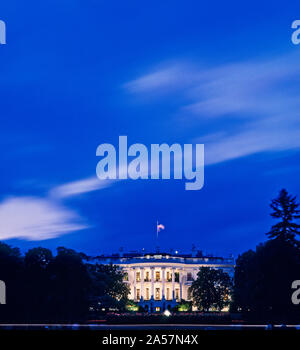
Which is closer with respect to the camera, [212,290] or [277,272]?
[277,272]

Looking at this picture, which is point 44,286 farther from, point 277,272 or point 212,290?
point 212,290

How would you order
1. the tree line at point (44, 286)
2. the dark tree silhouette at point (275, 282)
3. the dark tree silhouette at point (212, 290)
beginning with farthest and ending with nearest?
the dark tree silhouette at point (212, 290) → the tree line at point (44, 286) → the dark tree silhouette at point (275, 282)

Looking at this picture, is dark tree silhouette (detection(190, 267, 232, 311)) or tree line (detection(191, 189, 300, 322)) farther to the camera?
dark tree silhouette (detection(190, 267, 232, 311))

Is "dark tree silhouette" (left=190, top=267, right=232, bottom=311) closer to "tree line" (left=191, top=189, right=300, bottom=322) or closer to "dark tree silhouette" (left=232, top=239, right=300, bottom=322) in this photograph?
"tree line" (left=191, top=189, right=300, bottom=322)

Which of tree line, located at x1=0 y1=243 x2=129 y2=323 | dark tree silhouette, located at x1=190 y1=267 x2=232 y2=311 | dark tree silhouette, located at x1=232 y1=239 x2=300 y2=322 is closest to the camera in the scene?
dark tree silhouette, located at x1=232 y1=239 x2=300 y2=322

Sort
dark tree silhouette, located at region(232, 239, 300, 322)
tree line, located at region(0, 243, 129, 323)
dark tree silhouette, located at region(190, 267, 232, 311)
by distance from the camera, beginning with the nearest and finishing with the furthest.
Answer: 1. dark tree silhouette, located at region(232, 239, 300, 322)
2. tree line, located at region(0, 243, 129, 323)
3. dark tree silhouette, located at region(190, 267, 232, 311)

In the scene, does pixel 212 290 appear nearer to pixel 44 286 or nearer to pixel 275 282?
pixel 44 286

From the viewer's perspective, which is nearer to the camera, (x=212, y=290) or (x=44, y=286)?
(x=44, y=286)

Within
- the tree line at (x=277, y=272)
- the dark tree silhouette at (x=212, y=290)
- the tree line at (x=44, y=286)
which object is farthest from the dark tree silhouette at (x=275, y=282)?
the dark tree silhouette at (x=212, y=290)

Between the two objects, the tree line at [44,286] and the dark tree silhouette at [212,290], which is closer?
the tree line at [44,286]

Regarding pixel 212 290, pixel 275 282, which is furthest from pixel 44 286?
pixel 212 290

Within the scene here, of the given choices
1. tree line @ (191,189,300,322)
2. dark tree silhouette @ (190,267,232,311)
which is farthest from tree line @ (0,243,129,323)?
dark tree silhouette @ (190,267,232,311)

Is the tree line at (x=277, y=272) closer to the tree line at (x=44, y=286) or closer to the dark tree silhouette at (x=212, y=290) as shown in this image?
the tree line at (x=44, y=286)

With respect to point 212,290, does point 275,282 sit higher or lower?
higher
